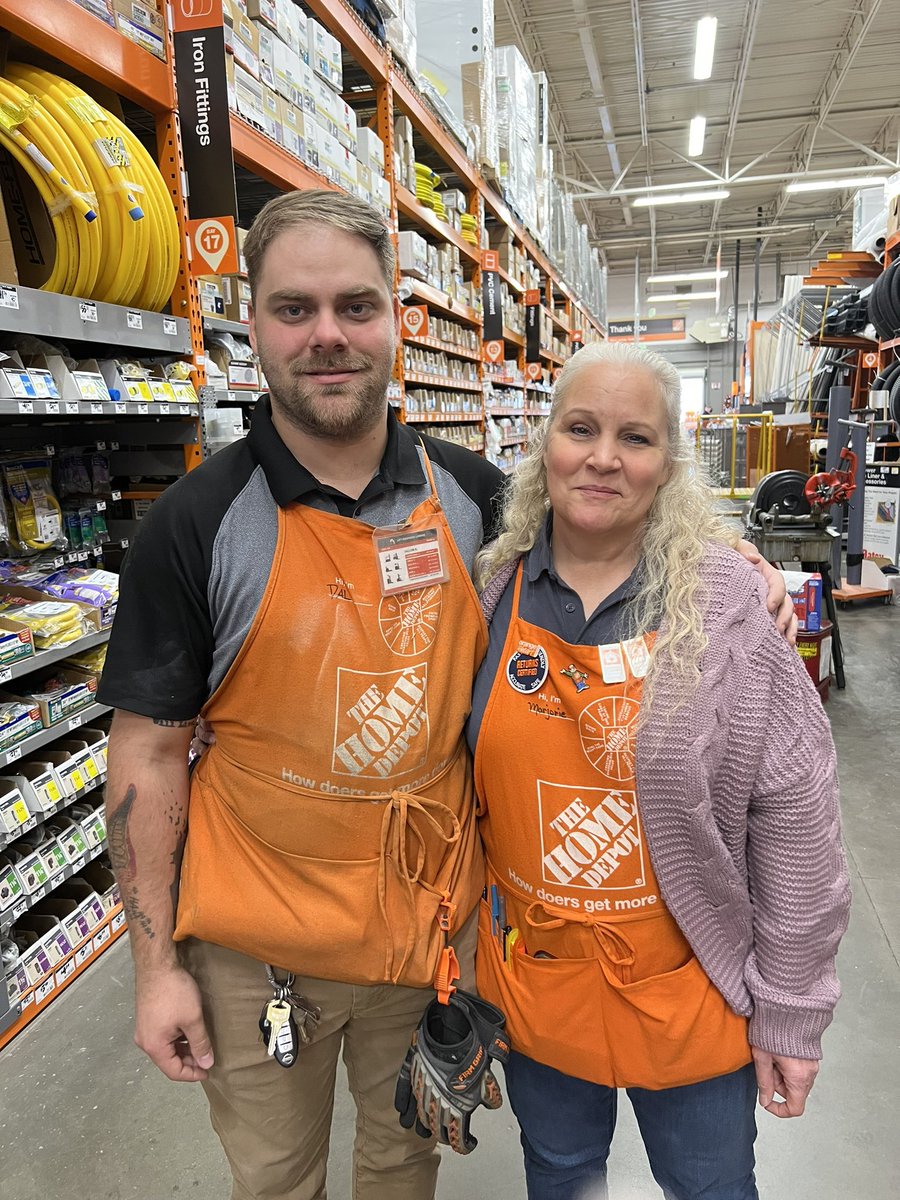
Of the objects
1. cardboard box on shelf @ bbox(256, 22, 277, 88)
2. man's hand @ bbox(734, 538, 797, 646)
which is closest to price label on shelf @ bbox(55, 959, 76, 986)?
man's hand @ bbox(734, 538, 797, 646)

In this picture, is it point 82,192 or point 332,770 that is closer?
point 332,770

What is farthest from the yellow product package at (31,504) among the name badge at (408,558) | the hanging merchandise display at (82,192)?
the name badge at (408,558)

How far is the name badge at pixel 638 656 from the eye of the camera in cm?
112

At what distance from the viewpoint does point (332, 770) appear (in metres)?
Result: 1.19

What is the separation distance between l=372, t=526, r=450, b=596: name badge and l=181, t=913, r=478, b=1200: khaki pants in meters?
0.64

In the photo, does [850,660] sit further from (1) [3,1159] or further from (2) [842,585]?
(1) [3,1159]

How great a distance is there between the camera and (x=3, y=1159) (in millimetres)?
1810

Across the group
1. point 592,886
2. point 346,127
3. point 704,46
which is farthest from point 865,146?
point 592,886

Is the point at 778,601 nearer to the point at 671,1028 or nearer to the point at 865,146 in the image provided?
the point at 671,1028

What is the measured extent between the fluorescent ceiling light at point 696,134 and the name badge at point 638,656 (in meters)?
13.8

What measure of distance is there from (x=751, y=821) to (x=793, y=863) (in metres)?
0.08

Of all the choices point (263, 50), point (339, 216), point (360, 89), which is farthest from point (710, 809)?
point (360, 89)

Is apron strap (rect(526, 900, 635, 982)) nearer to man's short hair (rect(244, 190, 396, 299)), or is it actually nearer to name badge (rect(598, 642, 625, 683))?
name badge (rect(598, 642, 625, 683))

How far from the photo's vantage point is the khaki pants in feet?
4.20
